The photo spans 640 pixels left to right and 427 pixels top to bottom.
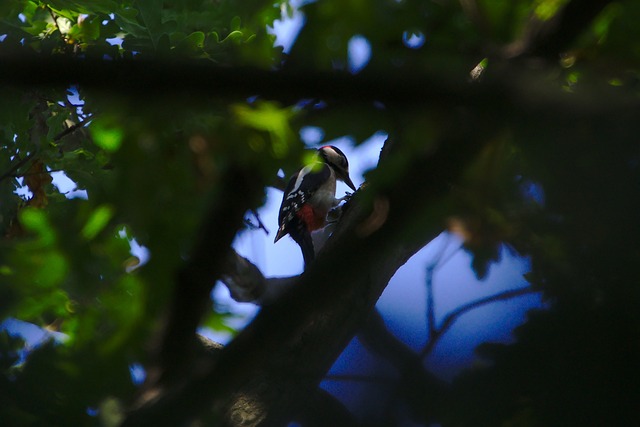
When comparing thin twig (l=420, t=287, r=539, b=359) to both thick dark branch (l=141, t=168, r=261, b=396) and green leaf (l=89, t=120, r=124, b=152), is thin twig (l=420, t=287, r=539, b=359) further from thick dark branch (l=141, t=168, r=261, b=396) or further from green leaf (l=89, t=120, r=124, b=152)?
green leaf (l=89, t=120, r=124, b=152)

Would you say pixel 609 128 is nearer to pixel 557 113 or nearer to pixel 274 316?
pixel 557 113

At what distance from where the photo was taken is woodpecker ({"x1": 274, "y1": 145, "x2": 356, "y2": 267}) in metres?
8.49

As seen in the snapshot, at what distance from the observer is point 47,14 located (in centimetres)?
480

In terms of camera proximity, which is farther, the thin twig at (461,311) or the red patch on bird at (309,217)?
the red patch on bird at (309,217)

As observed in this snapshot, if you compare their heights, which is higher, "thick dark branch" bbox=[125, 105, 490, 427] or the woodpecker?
the woodpecker

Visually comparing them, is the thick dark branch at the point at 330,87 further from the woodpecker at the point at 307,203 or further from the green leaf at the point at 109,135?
the woodpecker at the point at 307,203

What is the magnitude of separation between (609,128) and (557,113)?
94 mm

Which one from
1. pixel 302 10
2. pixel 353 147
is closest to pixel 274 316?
pixel 353 147

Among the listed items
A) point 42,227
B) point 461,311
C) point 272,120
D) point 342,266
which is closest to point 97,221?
point 42,227

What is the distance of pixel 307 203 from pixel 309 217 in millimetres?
154

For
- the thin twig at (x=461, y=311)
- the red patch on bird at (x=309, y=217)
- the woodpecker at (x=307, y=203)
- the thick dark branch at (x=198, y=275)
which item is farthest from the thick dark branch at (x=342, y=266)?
the red patch on bird at (x=309, y=217)

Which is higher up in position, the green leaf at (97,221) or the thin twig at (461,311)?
the green leaf at (97,221)

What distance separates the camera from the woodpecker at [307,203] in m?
8.49

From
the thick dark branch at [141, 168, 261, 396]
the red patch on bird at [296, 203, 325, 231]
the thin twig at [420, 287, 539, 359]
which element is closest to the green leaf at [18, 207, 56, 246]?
the thick dark branch at [141, 168, 261, 396]
